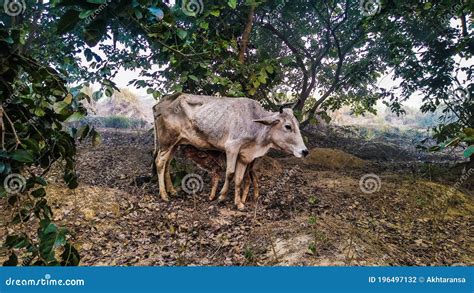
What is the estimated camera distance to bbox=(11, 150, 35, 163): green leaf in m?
1.43

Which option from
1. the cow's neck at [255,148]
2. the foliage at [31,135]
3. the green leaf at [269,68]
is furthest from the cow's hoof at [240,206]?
the foliage at [31,135]

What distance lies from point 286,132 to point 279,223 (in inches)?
65.7

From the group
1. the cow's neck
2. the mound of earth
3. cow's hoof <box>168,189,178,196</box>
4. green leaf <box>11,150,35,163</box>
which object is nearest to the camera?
green leaf <box>11,150,35,163</box>

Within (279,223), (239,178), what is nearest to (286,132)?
(239,178)

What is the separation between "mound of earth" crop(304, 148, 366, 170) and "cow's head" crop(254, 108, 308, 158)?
4838 millimetres

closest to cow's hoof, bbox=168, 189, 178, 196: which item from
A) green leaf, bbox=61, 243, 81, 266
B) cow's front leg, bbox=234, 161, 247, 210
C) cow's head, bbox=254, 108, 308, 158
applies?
cow's front leg, bbox=234, 161, 247, 210

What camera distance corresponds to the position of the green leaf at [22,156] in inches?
56.4

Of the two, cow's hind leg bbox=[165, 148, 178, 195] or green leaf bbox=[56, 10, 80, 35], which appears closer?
green leaf bbox=[56, 10, 80, 35]

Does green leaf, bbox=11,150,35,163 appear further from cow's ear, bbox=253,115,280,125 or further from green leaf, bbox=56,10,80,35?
cow's ear, bbox=253,115,280,125

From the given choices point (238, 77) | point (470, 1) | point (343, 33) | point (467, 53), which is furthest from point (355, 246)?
point (343, 33)

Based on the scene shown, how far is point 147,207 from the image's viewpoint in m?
6.10

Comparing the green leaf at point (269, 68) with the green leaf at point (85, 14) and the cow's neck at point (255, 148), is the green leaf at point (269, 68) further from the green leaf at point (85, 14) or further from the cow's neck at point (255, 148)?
the green leaf at point (85, 14)

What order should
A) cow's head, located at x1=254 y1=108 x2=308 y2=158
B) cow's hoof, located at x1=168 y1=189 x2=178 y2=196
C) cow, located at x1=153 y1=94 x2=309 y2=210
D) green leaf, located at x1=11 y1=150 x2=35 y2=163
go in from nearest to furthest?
1. green leaf, located at x1=11 y1=150 x2=35 y2=163
2. cow's head, located at x1=254 y1=108 x2=308 y2=158
3. cow, located at x1=153 y1=94 x2=309 y2=210
4. cow's hoof, located at x1=168 y1=189 x2=178 y2=196

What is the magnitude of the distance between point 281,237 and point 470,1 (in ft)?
17.5
